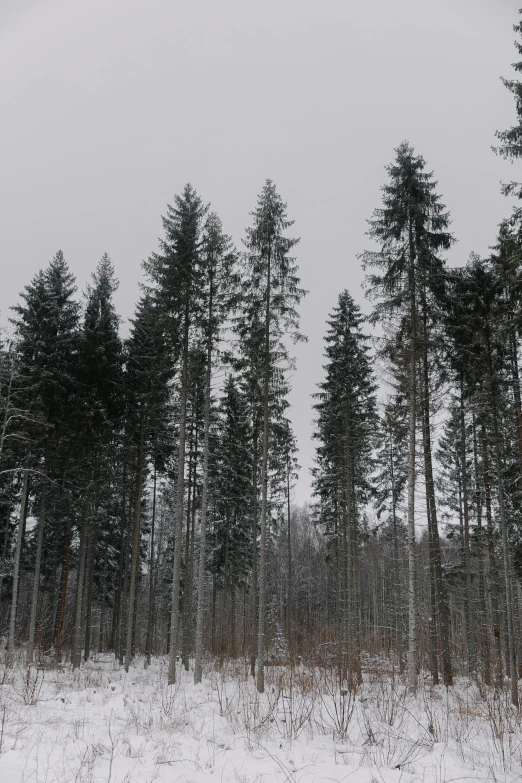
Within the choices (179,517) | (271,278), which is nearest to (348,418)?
(271,278)

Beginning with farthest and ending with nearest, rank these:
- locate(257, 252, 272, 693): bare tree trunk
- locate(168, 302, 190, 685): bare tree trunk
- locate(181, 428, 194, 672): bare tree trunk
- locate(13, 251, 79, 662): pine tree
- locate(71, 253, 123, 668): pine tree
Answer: locate(181, 428, 194, 672): bare tree trunk → locate(71, 253, 123, 668): pine tree → locate(13, 251, 79, 662): pine tree → locate(257, 252, 272, 693): bare tree trunk → locate(168, 302, 190, 685): bare tree trunk

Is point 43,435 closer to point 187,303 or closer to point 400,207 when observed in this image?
point 187,303

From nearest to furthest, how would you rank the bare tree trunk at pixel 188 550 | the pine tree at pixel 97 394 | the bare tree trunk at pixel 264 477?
the bare tree trunk at pixel 264 477 → the pine tree at pixel 97 394 → the bare tree trunk at pixel 188 550

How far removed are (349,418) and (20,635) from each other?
22921 millimetres

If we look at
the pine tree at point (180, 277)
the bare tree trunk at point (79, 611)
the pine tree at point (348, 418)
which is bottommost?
the bare tree trunk at point (79, 611)

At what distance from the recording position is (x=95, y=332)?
20188 mm

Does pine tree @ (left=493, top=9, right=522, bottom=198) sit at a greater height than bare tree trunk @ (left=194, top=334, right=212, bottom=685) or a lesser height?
greater

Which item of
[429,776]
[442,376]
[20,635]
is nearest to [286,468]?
[442,376]

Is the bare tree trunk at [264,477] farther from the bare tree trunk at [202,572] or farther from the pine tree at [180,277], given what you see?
the pine tree at [180,277]

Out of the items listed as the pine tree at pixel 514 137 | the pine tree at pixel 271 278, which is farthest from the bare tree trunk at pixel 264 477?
the pine tree at pixel 514 137

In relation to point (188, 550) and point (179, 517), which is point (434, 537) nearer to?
point (179, 517)

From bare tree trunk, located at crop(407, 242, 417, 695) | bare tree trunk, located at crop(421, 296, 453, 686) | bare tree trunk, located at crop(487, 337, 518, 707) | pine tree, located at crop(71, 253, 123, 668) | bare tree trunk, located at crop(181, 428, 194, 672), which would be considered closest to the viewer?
bare tree trunk, located at crop(407, 242, 417, 695)

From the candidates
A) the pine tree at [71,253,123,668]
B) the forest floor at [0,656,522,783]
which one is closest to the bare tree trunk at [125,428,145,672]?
the pine tree at [71,253,123,668]

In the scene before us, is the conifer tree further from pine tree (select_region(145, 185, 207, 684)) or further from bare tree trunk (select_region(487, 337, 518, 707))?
bare tree trunk (select_region(487, 337, 518, 707))
